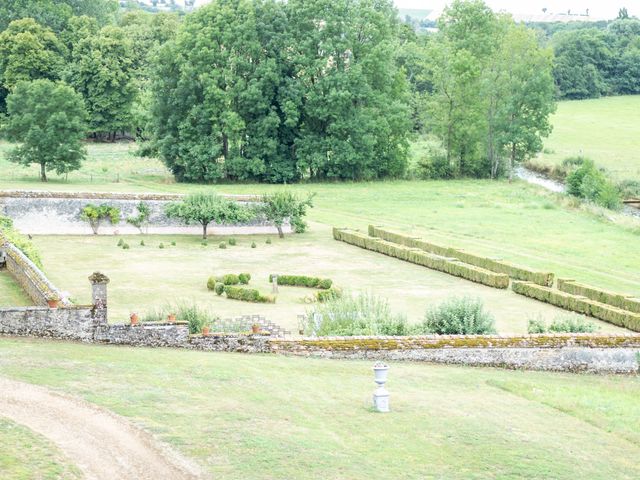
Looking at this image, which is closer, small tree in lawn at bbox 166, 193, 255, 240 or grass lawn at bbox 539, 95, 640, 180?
small tree in lawn at bbox 166, 193, 255, 240

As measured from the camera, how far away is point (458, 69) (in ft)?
300

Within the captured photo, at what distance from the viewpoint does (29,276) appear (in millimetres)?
36844

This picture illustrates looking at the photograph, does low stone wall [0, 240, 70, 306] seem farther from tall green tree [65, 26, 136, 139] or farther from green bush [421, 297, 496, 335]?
tall green tree [65, 26, 136, 139]

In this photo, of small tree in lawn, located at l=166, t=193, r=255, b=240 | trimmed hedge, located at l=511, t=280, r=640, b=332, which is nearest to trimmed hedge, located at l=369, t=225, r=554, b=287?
trimmed hedge, located at l=511, t=280, r=640, b=332

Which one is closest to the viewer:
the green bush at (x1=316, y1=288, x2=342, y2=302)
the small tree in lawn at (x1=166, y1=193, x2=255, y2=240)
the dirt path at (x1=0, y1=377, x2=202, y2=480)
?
the dirt path at (x1=0, y1=377, x2=202, y2=480)

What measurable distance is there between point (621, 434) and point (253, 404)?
7931 millimetres

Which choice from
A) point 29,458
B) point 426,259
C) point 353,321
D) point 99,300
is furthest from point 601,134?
point 29,458

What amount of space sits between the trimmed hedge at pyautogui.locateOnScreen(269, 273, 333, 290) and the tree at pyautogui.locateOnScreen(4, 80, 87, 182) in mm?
34263

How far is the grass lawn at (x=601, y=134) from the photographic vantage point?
322 ft

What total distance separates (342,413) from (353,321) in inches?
393

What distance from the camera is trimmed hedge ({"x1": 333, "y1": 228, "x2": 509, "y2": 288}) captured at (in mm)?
46556

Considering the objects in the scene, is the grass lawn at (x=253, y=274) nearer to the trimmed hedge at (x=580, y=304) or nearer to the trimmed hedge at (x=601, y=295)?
the trimmed hedge at (x=580, y=304)

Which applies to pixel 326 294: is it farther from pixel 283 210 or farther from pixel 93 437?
pixel 93 437

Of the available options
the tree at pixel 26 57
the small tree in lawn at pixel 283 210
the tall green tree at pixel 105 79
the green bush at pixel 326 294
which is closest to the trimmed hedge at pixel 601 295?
the green bush at pixel 326 294
